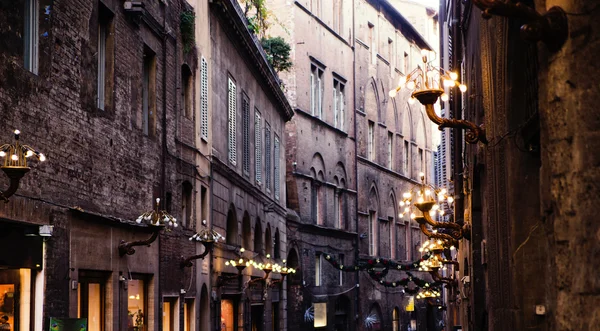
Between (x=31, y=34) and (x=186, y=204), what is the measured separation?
30.8 ft

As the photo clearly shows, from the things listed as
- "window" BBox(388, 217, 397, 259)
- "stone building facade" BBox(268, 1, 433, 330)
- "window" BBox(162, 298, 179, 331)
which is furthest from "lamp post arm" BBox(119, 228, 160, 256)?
"window" BBox(388, 217, 397, 259)

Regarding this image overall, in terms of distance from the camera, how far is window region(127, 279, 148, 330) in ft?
58.5

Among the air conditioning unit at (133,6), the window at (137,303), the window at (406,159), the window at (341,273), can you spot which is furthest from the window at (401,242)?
the air conditioning unit at (133,6)

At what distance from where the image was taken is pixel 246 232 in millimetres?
29500

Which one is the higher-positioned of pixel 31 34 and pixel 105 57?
pixel 105 57

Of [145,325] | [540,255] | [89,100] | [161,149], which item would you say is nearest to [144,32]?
[161,149]

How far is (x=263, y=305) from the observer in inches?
1221

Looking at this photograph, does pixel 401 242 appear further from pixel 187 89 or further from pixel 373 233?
pixel 187 89

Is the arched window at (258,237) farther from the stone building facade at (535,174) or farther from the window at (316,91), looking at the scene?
the stone building facade at (535,174)

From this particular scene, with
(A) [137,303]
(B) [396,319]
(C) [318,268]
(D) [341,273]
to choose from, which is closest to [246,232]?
(A) [137,303]

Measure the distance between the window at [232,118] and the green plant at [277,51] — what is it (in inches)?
359

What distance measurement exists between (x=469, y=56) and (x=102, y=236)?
6.57 meters

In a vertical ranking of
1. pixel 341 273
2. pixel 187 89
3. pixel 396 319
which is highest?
pixel 187 89

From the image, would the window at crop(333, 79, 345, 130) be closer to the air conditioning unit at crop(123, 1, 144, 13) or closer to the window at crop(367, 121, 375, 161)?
the window at crop(367, 121, 375, 161)
